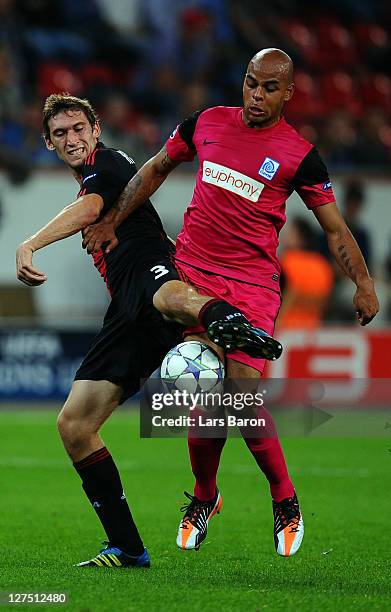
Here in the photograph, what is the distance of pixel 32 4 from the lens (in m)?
16.9

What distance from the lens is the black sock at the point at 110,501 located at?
5742 millimetres

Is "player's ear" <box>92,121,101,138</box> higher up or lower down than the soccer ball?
higher up

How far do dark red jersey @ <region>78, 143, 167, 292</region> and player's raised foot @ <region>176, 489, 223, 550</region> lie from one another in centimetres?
117

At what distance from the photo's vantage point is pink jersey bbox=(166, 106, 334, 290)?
5676 mm

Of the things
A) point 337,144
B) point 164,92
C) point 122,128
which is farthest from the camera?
point 164,92

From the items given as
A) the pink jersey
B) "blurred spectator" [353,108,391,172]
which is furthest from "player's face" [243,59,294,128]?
"blurred spectator" [353,108,391,172]

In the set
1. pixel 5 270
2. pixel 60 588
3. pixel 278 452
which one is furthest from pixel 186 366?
pixel 5 270

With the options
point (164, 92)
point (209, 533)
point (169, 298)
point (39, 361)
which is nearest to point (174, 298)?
point (169, 298)

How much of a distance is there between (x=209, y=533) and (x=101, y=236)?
2156 millimetres

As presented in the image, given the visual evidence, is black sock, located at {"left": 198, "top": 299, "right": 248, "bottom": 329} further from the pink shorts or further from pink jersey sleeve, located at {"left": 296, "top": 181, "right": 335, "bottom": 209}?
pink jersey sleeve, located at {"left": 296, "top": 181, "right": 335, "bottom": 209}

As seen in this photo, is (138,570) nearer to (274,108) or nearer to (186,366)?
(186,366)

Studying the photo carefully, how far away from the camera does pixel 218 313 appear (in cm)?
530

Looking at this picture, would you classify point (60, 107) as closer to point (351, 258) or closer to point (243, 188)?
point (243, 188)

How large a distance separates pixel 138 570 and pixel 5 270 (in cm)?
906
